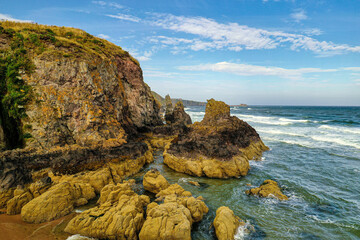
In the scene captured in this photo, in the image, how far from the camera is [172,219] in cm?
916

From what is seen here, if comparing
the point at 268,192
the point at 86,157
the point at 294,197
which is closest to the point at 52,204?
the point at 86,157

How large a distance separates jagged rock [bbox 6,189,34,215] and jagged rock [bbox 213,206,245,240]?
38.3ft

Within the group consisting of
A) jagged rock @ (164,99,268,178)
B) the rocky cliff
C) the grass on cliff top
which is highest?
the grass on cliff top

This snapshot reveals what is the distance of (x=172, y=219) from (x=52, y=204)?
7.32m

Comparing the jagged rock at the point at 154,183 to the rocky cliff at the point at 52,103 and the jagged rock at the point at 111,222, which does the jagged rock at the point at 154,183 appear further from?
the rocky cliff at the point at 52,103

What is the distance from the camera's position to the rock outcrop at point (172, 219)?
8.70 meters

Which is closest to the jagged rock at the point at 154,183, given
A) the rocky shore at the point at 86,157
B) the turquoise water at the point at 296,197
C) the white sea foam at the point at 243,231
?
the rocky shore at the point at 86,157

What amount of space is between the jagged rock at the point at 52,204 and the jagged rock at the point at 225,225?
8919mm

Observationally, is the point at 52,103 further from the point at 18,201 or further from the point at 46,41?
the point at 18,201

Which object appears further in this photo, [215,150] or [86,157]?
[215,150]

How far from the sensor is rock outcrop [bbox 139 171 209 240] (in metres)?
8.70

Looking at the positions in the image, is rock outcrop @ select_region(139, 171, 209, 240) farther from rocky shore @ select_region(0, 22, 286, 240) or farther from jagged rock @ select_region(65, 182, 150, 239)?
jagged rock @ select_region(65, 182, 150, 239)

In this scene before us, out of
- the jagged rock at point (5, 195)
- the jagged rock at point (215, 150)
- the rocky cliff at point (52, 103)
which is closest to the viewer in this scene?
the jagged rock at point (5, 195)

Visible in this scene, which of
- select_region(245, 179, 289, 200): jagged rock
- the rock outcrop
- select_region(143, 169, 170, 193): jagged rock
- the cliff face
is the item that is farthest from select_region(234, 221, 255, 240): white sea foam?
the cliff face
